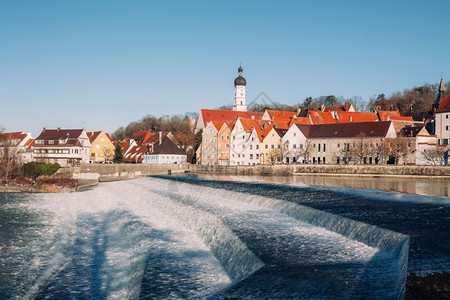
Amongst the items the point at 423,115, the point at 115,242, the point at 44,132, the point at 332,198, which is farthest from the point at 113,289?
the point at 423,115

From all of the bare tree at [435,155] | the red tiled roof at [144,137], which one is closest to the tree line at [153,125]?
the red tiled roof at [144,137]

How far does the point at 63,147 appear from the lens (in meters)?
82.9

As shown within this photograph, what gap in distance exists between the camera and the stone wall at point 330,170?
56.0m

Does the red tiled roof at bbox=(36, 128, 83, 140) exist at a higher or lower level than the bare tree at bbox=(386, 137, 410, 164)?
higher

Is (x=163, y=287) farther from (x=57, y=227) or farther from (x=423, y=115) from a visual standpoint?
(x=423, y=115)

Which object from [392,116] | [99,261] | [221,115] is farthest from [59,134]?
[99,261]

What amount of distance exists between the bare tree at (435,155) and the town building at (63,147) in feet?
191

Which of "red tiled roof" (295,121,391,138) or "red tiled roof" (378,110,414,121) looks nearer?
"red tiled roof" (295,121,391,138)

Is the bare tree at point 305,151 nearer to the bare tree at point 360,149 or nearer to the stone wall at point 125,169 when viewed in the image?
the bare tree at point 360,149

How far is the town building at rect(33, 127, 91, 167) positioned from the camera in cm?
8281

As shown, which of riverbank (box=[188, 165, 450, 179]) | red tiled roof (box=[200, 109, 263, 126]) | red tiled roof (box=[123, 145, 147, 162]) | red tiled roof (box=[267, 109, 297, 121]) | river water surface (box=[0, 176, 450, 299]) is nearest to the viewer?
river water surface (box=[0, 176, 450, 299])

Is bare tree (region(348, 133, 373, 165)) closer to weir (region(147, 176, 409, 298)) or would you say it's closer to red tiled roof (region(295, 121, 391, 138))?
red tiled roof (region(295, 121, 391, 138))

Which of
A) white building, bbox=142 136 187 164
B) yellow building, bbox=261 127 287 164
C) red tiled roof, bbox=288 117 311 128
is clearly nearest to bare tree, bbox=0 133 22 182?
white building, bbox=142 136 187 164

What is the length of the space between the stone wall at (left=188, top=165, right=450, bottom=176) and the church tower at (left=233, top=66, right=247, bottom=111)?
45.1 m
